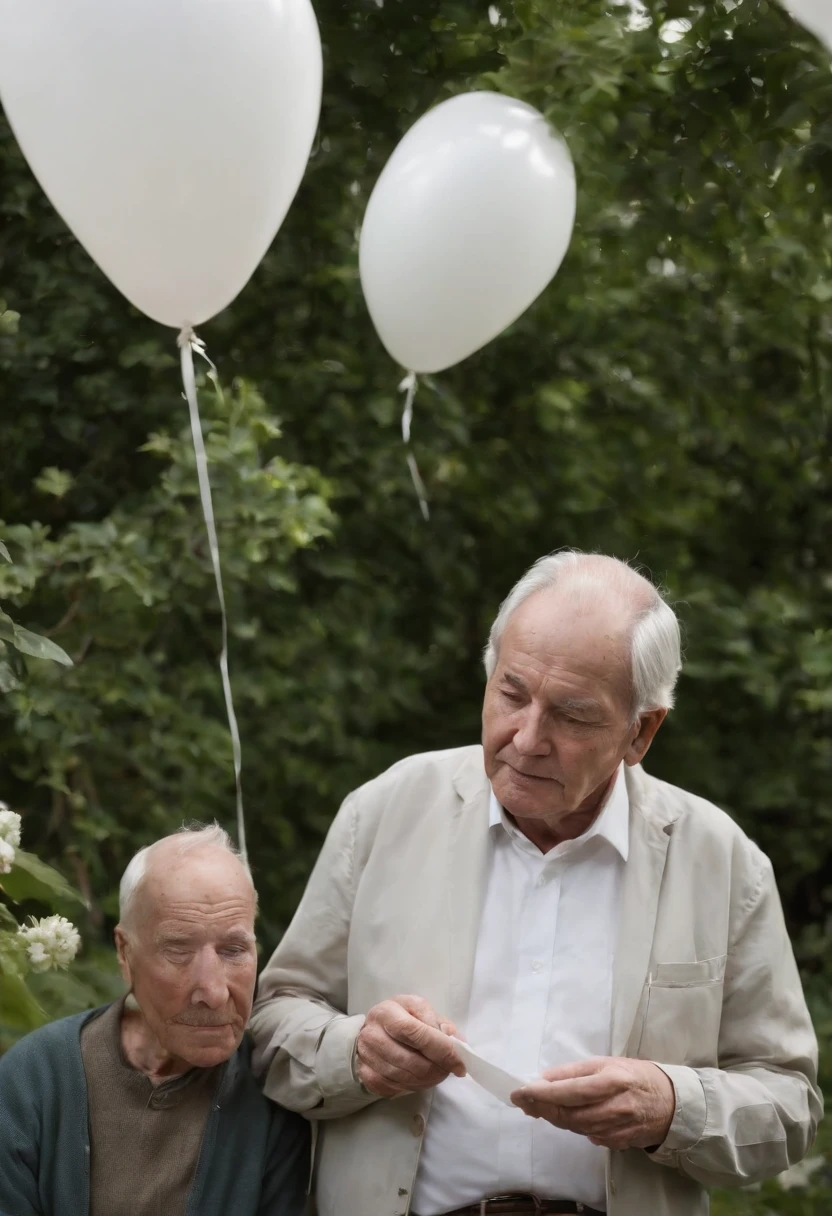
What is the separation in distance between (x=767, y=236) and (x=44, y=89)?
2.00 meters

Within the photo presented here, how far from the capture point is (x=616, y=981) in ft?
6.42

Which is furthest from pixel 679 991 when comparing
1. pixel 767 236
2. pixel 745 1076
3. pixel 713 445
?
pixel 713 445

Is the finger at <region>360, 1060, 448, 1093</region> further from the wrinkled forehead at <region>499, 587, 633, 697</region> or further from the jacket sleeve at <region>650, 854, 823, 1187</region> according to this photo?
the wrinkled forehead at <region>499, 587, 633, 697</region>

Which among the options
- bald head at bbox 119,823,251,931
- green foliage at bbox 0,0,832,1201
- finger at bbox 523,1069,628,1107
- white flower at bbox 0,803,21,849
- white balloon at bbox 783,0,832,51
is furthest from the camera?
green foliage at bbox 0,0,832,1201

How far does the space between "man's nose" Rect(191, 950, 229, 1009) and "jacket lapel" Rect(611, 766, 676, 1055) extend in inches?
19.7

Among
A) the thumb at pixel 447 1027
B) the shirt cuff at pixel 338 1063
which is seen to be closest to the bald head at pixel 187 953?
the shirt cuff at pixel 338 1063

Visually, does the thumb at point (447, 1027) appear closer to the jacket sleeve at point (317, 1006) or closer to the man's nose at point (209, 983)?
the jacket sleeve at point (317, 1006)

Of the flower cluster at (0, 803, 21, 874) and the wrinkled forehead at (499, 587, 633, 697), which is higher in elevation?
the wrinkled forehead at (499, 587, 633, 697)

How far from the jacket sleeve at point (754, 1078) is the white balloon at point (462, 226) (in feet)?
3.43

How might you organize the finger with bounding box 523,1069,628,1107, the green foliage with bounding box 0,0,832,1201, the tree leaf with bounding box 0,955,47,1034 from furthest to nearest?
the green foliage with bounding box 0,0,832,1201
the tree leaf with bounding box 0,955,47,1034
the finger with bounding box 523,1069,628,1107

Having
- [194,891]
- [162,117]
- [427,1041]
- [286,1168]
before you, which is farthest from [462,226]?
[286,1168]

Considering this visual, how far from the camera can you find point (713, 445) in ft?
13.8

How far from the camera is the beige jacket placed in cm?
193

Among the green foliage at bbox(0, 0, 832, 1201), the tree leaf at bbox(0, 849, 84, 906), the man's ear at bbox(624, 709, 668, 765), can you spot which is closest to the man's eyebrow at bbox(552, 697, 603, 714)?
the man's ear at bbox(624, 709, 668, 765)
